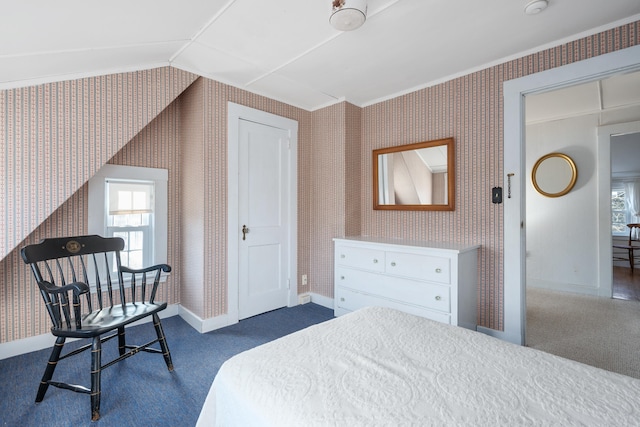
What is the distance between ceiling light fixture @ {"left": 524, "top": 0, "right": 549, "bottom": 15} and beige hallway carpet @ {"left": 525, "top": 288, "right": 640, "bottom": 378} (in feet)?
8.17

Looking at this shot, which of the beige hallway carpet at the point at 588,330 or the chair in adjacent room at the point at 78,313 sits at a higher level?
the chair in adjacent room at the point at 78,313

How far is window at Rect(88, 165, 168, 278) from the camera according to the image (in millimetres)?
2727

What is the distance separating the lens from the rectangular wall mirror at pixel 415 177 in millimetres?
2914

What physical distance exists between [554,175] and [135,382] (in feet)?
17.6

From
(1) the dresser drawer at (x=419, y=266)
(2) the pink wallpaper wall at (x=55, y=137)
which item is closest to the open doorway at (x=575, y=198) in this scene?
(1) the dresser drawer at (x=419, y=266)

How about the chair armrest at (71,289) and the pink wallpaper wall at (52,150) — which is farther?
the pink wallpaper wall at (52,150)

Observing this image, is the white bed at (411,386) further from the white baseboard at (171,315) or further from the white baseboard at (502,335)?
the white baseboard at (171,315)

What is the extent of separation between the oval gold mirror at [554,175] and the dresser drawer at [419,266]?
303cm

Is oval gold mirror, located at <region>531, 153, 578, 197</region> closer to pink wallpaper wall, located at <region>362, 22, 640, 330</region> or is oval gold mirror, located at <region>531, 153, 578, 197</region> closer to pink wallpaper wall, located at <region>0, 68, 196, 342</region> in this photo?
pink wallpaper wall, located at <region>362, 22, 640, 330</region>

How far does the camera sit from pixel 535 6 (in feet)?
6.02

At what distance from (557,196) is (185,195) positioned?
4.91 meters

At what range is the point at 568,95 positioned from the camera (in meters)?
3.43

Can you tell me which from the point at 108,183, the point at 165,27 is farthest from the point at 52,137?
the point at 165,27

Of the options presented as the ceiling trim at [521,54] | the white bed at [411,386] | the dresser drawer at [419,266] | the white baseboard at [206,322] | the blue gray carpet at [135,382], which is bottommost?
the blue gray carpet at [135,382]
